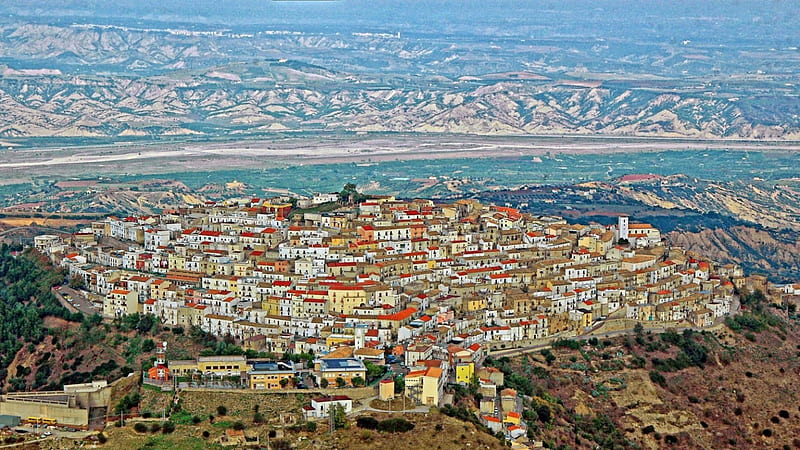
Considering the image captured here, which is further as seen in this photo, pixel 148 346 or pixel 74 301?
pixel 74 301

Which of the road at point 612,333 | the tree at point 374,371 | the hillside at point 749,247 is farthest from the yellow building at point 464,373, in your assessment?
the hillside at point 749,247

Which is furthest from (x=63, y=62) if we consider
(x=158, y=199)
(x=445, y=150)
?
(x=158, y=199)

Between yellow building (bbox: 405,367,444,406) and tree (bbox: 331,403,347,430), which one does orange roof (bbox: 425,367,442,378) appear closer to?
yellow building (bbox: 405,367,444,406)

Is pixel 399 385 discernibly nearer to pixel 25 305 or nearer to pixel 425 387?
pixel 425 387

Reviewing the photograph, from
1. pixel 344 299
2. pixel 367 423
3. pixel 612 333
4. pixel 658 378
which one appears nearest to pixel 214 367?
pixel 367 423

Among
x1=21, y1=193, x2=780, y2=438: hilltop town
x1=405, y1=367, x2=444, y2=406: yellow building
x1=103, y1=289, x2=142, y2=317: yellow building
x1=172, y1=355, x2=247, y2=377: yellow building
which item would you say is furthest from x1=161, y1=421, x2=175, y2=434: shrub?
x1=103, y1=289, x2=142, y2=317: yellow building

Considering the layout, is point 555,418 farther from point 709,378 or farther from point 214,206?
point 214,206
